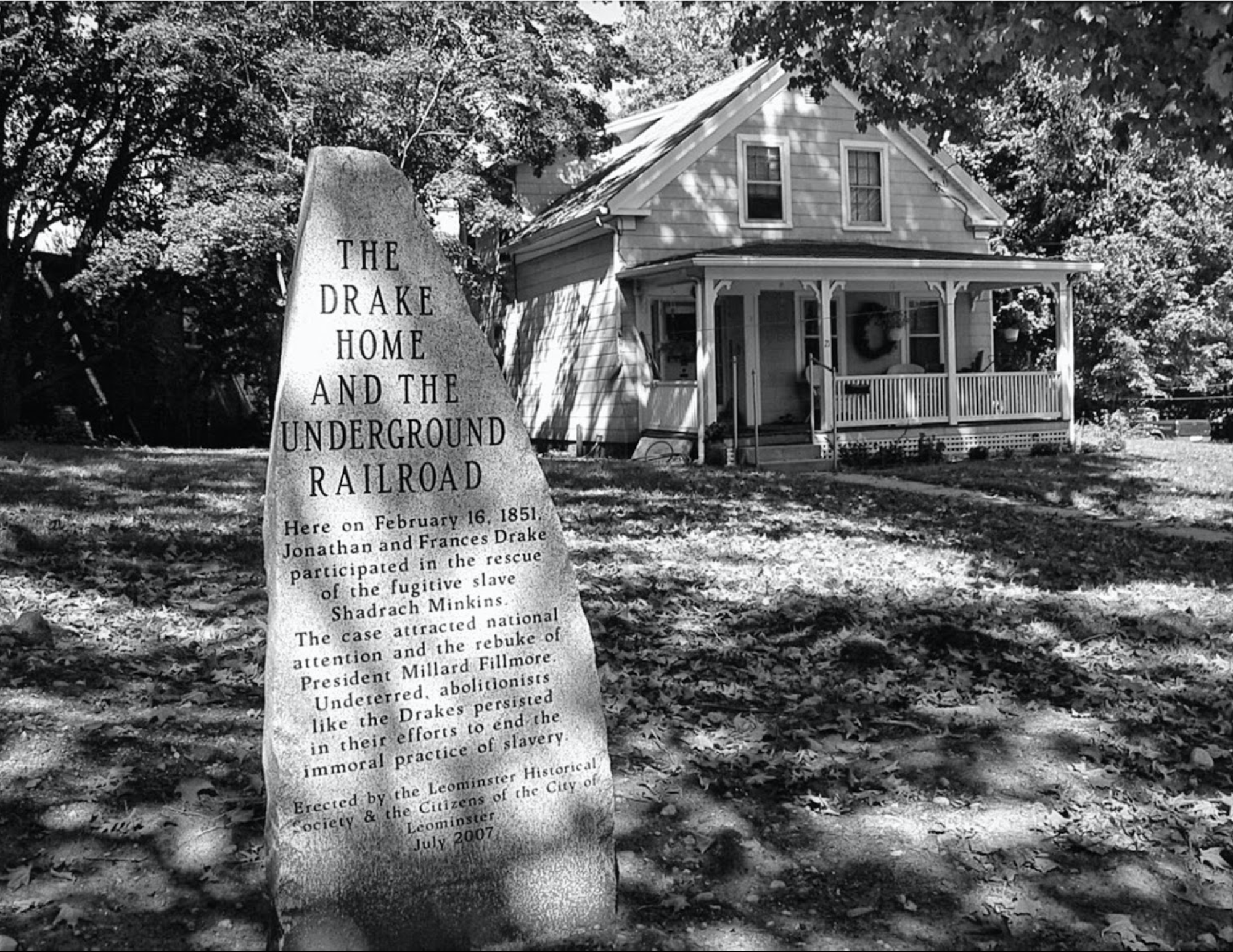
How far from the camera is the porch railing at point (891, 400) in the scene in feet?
63.9

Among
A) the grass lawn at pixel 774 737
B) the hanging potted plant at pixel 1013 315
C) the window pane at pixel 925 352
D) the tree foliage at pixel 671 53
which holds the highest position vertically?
the tree foliage at pixel 671 53

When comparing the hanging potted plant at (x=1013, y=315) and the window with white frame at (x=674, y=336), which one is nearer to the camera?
the window with white frame at (x=674, y=336)

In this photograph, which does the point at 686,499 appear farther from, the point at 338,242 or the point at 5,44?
the point at 5,44

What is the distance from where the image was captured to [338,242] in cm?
363

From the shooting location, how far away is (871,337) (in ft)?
75.7

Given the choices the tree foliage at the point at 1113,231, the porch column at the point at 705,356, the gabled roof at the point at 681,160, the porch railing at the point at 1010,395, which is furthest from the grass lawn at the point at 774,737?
the gabled roof at the point at 681,160

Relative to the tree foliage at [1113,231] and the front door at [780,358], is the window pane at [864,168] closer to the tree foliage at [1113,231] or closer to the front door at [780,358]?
the tree foliage at [1113,231]

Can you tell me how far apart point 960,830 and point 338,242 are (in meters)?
2.98

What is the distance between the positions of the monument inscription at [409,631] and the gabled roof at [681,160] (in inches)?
652

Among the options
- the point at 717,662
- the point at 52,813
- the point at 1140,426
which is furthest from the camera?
the point at 1140,426

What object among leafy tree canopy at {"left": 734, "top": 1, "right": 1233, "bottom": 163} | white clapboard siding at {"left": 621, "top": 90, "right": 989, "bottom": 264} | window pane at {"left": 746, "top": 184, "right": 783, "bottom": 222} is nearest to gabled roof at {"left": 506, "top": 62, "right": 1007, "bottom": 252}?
white clapboard siding at {"left": 621, "top": 90, "right": 989, "bottom": 264}

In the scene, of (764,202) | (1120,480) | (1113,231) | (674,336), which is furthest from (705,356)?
(1113,231)

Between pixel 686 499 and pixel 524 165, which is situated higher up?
pixel 524 165

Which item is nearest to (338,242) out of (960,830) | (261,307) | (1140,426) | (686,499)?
(960,830)
